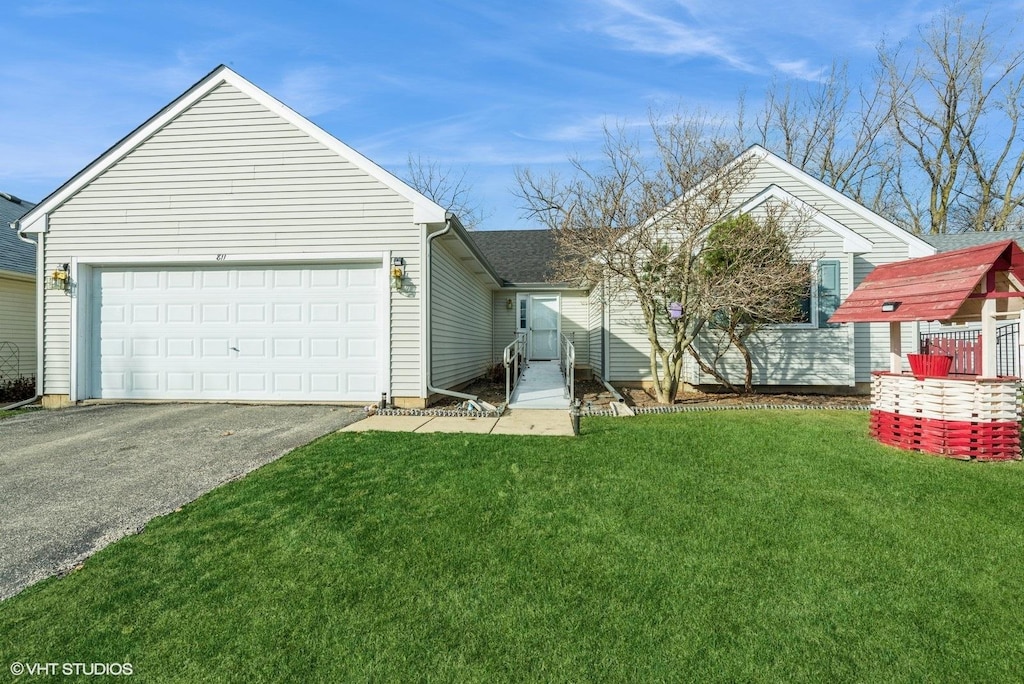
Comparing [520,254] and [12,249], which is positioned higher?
[520,254]

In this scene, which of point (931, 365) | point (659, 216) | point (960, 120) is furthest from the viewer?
point (960, 120)

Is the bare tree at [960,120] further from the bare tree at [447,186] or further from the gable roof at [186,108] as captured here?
the gable roof at [186,108]

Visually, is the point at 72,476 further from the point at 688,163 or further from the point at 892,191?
the point at 892,191

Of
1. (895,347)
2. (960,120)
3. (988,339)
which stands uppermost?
(960,120)

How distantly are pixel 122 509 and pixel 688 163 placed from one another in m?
9.54

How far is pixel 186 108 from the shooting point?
828cm

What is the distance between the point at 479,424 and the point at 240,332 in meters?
4.72

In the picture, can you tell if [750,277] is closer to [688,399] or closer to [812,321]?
[688,399]

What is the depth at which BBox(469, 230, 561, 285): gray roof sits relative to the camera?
51.1 ft

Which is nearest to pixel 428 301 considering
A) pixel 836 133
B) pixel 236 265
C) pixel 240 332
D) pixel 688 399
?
pixel 240 332

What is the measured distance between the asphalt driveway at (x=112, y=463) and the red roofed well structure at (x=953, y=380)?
6.82 m

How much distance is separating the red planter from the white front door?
408 inches

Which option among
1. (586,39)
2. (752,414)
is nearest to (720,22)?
(586,39)

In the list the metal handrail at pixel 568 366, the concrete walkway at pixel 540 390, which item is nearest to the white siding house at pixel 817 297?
the metal handrail at pixel 568 366
